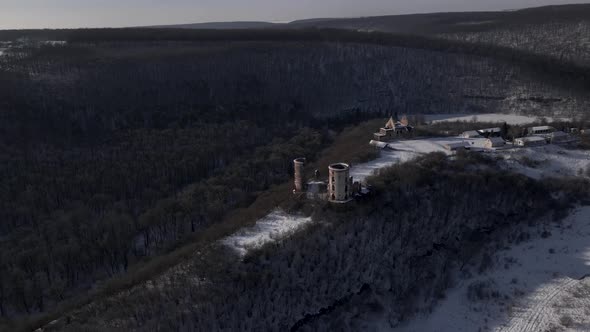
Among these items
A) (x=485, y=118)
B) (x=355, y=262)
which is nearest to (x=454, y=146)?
(x=355, y=262)

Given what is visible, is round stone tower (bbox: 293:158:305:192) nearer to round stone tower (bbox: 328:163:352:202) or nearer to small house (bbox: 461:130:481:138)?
round stone tower (bbox: 328:163:352:202)

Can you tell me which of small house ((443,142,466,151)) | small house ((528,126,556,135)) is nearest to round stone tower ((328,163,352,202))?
small house ((443,142,466,151))

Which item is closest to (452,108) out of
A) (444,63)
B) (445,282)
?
(444,63)

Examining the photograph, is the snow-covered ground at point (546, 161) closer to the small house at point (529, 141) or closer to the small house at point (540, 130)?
the small house at point (529, 141)

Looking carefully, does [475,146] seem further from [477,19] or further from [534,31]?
[477,19]

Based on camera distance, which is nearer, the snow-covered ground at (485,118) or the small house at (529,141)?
the small house at (529,141)

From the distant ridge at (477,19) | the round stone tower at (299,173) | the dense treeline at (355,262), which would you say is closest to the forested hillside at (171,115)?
the round stone tower at (299,173)
